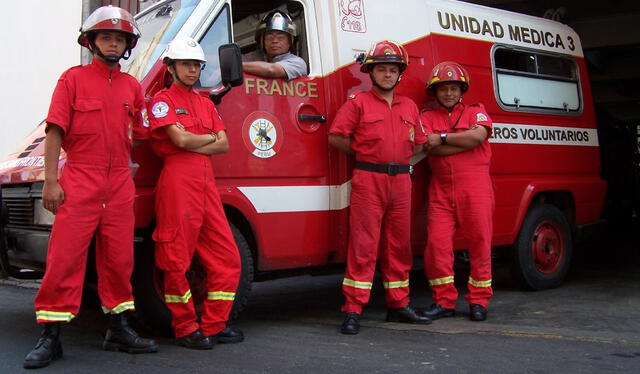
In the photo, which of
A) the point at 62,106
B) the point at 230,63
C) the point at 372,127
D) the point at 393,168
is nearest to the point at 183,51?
the point at 230,63

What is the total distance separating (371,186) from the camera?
204 inches

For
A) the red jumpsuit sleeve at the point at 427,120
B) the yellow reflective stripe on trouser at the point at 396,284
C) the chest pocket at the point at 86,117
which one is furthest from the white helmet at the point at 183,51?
the yellow reflective stripe on trouser at the point at 396,284

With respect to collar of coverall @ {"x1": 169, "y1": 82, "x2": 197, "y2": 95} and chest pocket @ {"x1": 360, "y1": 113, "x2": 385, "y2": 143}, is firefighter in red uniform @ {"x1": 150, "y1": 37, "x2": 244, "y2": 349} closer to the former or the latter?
collar of coverall @ {"x1": 169, "y1": 82, "x2": 197, "y2": 95}

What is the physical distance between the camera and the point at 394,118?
207 inches

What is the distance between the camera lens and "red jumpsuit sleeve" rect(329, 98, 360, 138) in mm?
5160

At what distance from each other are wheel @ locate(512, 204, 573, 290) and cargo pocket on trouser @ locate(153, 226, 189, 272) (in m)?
3.51

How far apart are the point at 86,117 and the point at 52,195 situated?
0.47 metres

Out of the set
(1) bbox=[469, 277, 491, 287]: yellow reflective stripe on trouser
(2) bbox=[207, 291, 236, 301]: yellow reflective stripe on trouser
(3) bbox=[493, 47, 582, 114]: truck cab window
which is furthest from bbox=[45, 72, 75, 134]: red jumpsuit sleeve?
(3) bbox=[493, 47, 582, 114]: truck cab window

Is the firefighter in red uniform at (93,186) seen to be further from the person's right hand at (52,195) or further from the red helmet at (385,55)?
the red helmet at (385,55)

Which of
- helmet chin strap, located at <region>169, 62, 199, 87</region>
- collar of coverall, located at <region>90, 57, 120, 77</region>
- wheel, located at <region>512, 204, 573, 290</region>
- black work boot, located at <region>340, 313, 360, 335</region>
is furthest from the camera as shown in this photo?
wheel, located at <region>512, 204, 573, 290</region>

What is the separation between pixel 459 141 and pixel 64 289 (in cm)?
299

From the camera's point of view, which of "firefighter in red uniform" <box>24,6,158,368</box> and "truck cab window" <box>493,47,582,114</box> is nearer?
"firefighter in red uniform" <box>24,6,158,368</box>

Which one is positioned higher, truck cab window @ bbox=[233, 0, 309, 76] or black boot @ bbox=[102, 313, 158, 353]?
truck cab window @ bbox=[233, 0, 309, 76]

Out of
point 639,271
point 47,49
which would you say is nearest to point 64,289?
point 639,271
